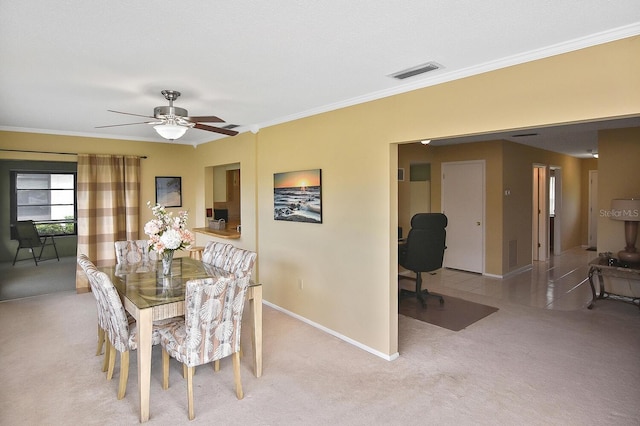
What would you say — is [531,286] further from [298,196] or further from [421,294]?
[298,196]

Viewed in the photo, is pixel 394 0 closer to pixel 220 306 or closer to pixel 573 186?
pixel 220 306

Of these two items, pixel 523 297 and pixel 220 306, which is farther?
pixel 523 297

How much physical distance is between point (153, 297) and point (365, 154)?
222 centimetres

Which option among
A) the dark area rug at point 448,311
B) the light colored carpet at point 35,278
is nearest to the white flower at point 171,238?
the dark area rug at point 448,311

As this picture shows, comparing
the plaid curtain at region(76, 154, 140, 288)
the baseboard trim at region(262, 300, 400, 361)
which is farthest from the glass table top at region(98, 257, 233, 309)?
the plaid curtain at region(76, 154, 140, 288)

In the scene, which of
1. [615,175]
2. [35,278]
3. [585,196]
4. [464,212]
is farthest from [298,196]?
[585,196]

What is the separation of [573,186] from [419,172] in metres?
4.43

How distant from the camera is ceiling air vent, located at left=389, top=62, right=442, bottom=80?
2.71 metres

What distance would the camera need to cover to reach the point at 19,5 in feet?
5.97

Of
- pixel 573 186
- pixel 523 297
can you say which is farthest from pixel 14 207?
pixel 573 186

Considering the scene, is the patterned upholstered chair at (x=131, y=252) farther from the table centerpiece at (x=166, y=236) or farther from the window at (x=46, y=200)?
the window at (x=46, y=200)

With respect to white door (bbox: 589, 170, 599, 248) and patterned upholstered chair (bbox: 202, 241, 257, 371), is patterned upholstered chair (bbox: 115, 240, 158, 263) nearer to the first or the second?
patterned upholstered chair (bbox: 202, 241, 257, 371)

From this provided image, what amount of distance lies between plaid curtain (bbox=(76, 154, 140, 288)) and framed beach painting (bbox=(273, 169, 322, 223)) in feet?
8.86

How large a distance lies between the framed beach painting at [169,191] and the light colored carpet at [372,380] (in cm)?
256
